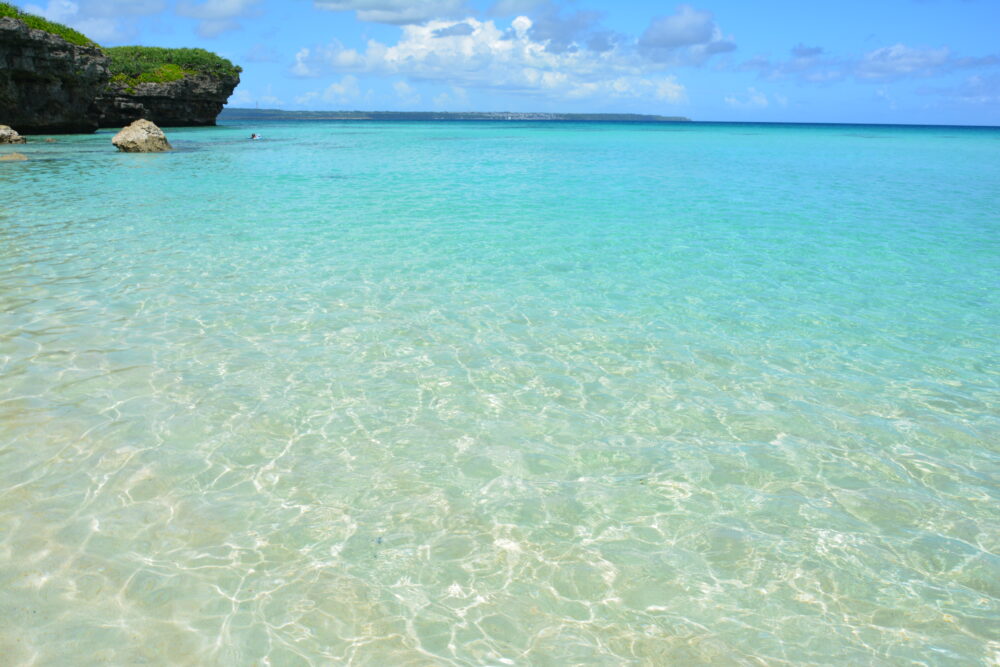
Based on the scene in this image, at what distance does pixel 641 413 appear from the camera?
629 centimetres

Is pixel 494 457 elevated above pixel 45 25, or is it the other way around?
pixel 45 25

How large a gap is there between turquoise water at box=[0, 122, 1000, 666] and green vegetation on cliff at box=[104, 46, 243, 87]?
60947 millimetres

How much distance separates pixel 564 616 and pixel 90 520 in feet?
10.6

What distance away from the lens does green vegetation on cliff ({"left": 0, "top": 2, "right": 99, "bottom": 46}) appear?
38.9m

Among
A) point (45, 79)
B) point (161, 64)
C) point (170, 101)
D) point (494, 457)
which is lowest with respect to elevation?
point (494, 457)

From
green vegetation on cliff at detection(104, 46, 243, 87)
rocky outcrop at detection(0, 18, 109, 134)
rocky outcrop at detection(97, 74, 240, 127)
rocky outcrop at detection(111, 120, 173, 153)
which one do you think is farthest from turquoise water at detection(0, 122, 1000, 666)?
green vegetation on cliff at detection(104, 46, 243, 87)

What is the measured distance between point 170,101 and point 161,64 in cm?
480

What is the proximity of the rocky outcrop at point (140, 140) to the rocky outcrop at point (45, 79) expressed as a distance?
11.3 meters

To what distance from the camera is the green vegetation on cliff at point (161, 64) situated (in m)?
63.5

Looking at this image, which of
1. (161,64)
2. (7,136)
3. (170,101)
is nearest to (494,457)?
(7,136)

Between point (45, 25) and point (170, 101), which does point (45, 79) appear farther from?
point (170, 101)

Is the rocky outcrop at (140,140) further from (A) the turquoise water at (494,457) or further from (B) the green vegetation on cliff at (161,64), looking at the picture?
(B) the green vegetation on cliff at (161,64)

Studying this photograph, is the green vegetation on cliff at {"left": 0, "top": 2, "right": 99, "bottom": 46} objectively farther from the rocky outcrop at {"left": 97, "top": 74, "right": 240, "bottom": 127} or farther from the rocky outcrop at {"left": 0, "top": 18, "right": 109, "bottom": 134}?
the rocky outcrop at {"left": 97, "top": 74, "right": 240, "bottom": 127}

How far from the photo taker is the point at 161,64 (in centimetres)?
6819
